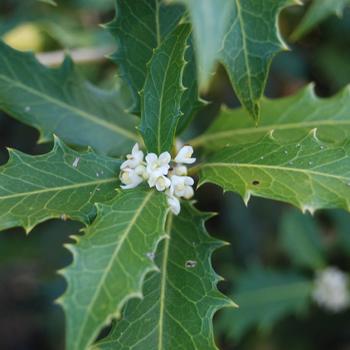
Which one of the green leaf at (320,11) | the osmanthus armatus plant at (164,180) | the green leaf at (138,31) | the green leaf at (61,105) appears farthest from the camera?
the green leaf at (320,11)

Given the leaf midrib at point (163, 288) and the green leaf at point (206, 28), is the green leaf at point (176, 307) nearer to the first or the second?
the leaf midrib at point (163, 288)

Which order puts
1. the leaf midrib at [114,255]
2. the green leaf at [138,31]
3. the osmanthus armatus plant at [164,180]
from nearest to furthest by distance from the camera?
the leaf midrib at [114,255], the osmanthus armatus plant at [164,180], the green leaf at [138,31]

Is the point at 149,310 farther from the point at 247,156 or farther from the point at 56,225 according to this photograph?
the point at 56,225

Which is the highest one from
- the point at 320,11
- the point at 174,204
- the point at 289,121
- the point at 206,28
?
the point at 320,11

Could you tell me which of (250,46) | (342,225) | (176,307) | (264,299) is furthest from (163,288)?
(342,225)

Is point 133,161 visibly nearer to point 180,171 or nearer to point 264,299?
point 180,171

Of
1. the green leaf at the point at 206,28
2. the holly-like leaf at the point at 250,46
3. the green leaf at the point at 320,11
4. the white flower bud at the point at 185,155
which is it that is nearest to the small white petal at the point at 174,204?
the white flower bud at the point at 185,155

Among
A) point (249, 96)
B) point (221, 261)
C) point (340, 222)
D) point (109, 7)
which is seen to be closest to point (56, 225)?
point (221, 261)
